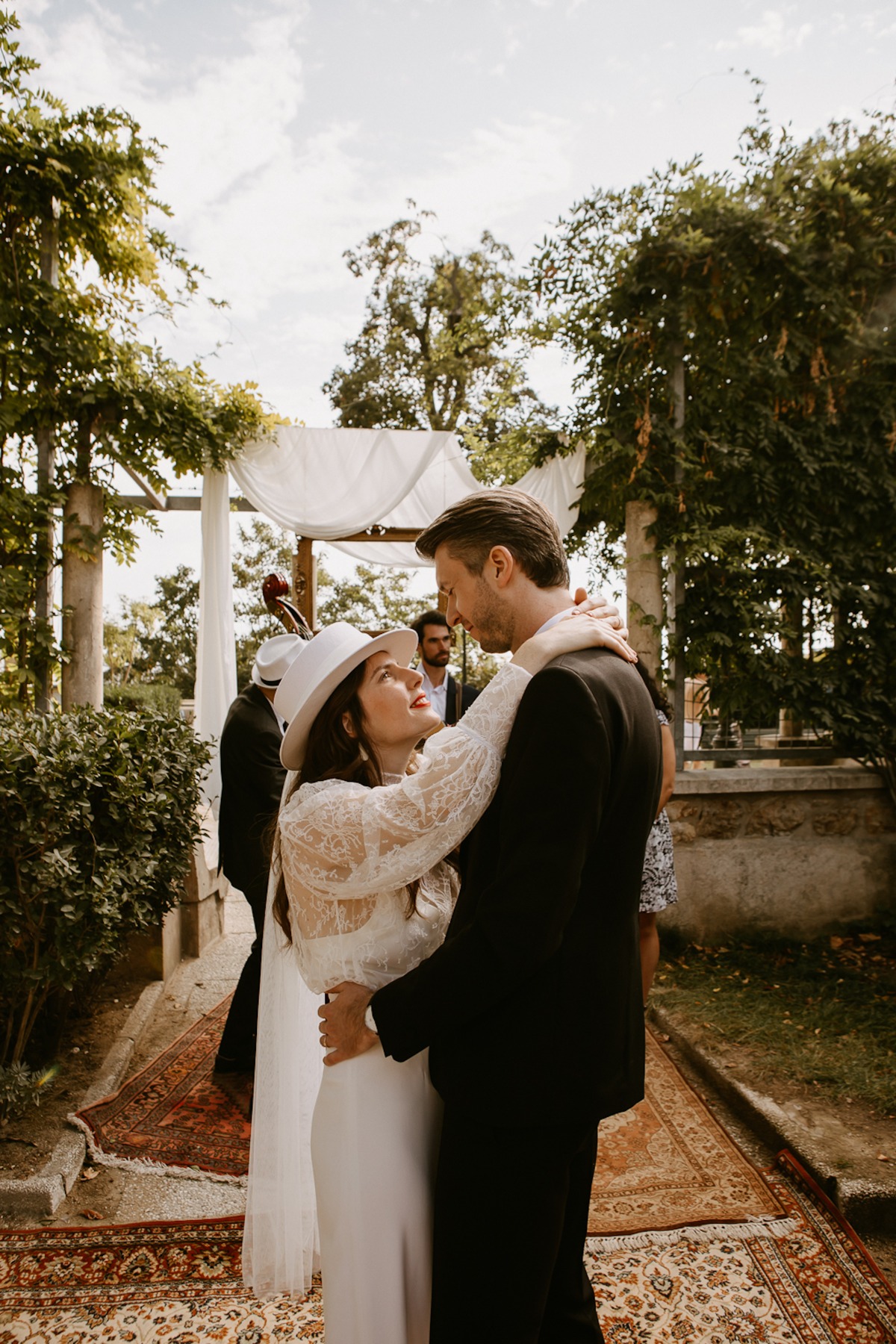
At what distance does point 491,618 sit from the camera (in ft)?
5.40

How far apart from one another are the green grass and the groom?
99.3 inches

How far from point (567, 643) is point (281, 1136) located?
4.98 ft

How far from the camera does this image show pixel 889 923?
204 inches

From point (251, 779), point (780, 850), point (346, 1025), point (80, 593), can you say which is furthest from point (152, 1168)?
point (780, 850)

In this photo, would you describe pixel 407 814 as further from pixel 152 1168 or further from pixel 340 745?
pixel 152 1168

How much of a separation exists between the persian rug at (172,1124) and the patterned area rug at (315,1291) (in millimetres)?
362

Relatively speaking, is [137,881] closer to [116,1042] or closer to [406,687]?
[116,1042]

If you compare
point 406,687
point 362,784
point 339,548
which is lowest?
point 362,784

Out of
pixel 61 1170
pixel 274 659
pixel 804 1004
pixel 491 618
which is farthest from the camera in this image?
pixel 804 1004

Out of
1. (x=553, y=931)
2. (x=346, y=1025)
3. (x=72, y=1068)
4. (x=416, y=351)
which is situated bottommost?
(x=72, y=1068)

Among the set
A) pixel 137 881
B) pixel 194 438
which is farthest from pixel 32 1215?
pixel 194 438

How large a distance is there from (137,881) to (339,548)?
4.51 m

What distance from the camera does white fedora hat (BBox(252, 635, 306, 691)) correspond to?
3.33 metres

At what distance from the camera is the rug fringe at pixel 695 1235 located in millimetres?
2484
